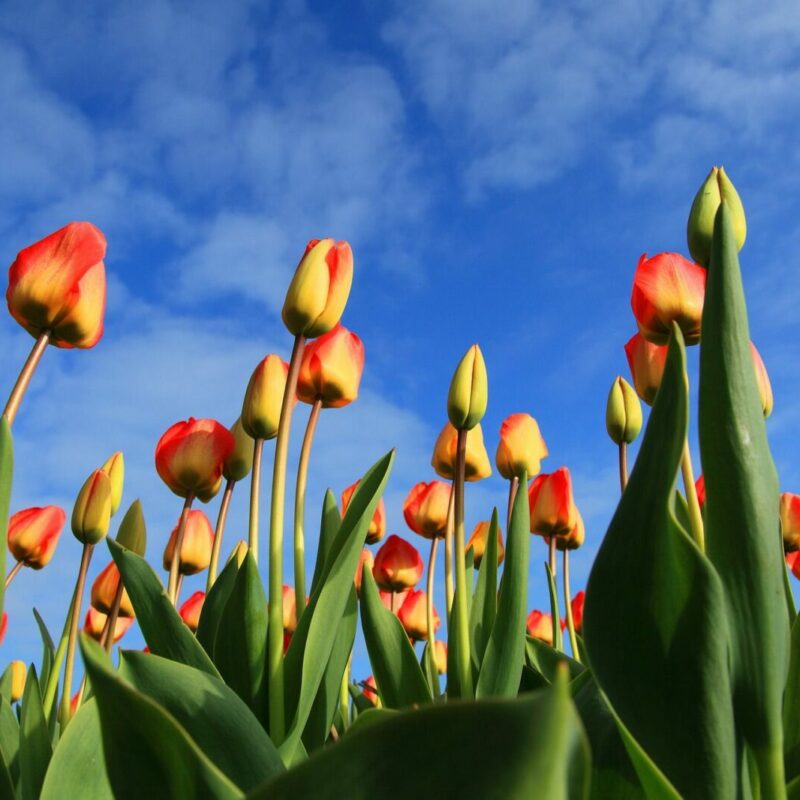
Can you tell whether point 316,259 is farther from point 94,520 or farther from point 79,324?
point 94,520

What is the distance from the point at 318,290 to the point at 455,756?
1.12 meters

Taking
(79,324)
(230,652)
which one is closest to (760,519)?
(230,652)

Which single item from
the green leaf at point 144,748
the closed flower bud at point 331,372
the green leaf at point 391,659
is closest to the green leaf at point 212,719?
the green leaf at point 144,748

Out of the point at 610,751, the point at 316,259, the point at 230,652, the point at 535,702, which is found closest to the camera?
the point at 535,702

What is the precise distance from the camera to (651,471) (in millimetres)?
527

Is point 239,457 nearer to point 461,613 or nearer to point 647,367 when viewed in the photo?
point 461,613

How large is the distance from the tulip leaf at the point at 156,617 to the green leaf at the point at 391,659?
0.46 metres

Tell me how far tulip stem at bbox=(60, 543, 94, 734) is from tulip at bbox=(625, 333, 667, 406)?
3.76 feet

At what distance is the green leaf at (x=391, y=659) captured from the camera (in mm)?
1388

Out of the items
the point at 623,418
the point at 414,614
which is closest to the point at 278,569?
the point at 623,418

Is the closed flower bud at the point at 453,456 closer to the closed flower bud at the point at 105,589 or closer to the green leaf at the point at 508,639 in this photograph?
the closed flower bud at the point at 105,589

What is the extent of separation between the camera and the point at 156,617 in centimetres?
96

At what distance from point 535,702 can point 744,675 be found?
316mm

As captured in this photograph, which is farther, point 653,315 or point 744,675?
point 653,315
